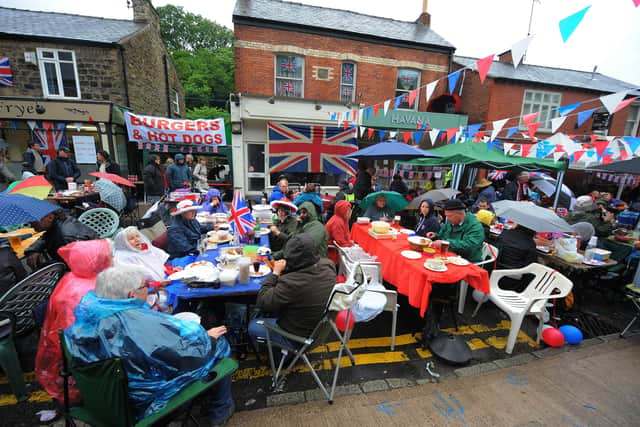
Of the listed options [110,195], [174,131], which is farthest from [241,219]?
[174,131]

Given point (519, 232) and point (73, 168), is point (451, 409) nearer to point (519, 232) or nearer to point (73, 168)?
point (519, 232)

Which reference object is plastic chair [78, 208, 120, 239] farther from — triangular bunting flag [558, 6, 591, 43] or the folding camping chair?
triangular bunting flag [558, 6, 591, 43]

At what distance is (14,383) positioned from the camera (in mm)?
2486

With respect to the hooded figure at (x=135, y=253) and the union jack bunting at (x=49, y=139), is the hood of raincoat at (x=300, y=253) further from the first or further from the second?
the union jack bunting at (x=49, y=139)

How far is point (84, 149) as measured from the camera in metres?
11.3

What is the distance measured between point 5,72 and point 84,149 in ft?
11.2

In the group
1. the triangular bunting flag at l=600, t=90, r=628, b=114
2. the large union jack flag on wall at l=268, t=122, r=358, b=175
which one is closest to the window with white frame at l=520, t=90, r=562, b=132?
the large union jack flag on wall at l=268, t=122, r=358, b=175

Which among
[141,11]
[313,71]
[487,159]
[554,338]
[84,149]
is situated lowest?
[554,338]

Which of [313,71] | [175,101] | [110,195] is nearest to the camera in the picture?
[110,195]

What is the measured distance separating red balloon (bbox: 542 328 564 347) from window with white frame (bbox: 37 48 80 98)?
15944mm

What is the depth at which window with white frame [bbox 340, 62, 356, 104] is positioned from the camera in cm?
1188

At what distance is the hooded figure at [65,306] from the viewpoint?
2152mm

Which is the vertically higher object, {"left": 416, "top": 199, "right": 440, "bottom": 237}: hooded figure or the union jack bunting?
the union jack bunting

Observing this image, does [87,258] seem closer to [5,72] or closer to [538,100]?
[5,72]
